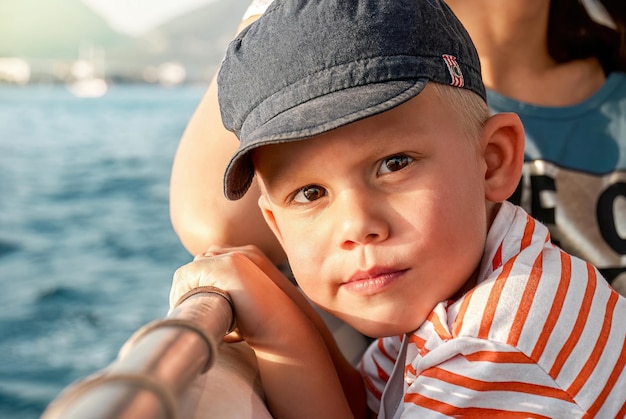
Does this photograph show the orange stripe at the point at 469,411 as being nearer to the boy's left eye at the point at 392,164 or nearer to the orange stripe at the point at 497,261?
the orange stripe at the point at 497,261

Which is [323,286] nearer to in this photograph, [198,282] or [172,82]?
[198,282]

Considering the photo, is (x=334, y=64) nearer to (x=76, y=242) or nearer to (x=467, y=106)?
(x=467, y=106)

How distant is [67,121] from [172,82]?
2901 cm

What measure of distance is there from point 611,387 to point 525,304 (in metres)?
0.16

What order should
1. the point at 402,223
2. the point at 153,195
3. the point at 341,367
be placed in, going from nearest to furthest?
1. the point at 402,223
2. the point at 341,367
3. the point at 153,195

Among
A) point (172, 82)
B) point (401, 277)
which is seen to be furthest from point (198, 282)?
point (172, 82)

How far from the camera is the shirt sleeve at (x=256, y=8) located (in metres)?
1.68

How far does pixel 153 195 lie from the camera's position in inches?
540

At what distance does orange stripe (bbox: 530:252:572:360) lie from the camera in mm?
1051

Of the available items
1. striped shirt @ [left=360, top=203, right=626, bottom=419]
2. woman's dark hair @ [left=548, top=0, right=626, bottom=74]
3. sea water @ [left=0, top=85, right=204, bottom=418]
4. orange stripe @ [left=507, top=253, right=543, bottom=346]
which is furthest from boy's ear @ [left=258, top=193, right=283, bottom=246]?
sea water @ [left=0, top=85, right=204, bottom=418]

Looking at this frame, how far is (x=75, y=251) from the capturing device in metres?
10.6

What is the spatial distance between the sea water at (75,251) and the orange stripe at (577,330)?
510 centimetres

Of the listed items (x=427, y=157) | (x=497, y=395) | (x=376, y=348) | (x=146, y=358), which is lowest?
(x=376, y=348)

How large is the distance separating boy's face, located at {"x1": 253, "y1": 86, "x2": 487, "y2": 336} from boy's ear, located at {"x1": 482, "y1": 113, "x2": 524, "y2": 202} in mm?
54
